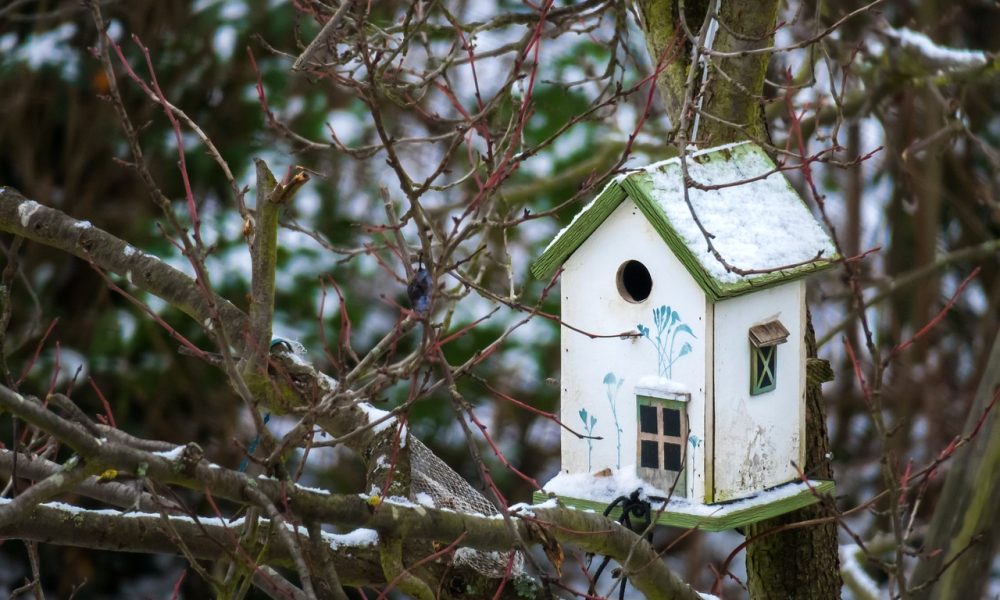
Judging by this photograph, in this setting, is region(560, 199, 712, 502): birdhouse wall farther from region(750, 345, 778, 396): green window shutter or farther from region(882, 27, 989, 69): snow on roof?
region(882, 27, 989, 69): snow on roof

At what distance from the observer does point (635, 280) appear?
2.75 meters

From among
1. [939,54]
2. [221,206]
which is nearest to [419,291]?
[939,54]

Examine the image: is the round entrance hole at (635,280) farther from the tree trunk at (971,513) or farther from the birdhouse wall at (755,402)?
the tree trunk at (971,513)

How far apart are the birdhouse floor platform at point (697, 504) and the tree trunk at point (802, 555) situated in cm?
35

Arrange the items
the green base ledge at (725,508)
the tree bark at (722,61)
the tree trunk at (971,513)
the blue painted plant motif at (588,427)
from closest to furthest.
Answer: the green base ledge at (725,508) → the blue painted plant motif at (588,427) → the tree bark at (722,61) → the tree trunk at (971,513)

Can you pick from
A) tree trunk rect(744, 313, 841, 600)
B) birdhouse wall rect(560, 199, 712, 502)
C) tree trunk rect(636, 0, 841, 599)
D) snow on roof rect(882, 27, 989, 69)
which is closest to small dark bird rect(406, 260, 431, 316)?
birdhouse wall rect(560, 199, 712, 502)

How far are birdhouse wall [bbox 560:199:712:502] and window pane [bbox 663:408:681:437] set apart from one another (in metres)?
0.03

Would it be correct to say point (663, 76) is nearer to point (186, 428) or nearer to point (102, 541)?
point (102, 541)

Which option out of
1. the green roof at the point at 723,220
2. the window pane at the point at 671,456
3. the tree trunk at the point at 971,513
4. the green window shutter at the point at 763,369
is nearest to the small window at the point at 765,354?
the green window shutter at the point at 763,369

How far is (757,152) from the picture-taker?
285 centimetres

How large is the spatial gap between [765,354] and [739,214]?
31cm

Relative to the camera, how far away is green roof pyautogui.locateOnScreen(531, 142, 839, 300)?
255cm

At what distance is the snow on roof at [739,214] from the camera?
8.46 feet

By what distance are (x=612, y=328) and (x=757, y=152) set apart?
549 mm
